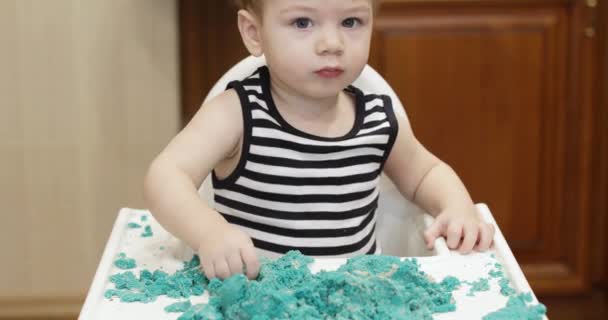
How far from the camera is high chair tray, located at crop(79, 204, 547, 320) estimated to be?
84 centimetres

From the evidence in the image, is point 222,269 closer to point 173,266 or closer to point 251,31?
point 173,266

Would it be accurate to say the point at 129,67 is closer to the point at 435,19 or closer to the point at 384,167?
the point at 435,19

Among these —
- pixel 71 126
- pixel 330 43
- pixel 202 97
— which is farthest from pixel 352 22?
pixel 71 126

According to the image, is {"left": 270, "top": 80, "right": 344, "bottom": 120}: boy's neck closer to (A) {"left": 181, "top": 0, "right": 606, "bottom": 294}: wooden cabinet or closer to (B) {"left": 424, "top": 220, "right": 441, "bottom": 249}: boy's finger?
(B) {"left": 424, "top": 220, "right": 441, "bottom": 249}: boy's finger

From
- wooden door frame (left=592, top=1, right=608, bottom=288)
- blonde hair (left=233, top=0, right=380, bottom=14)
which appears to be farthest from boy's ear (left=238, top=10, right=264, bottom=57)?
wooden door frame (left=592, top=1, right=608, bottom=288)

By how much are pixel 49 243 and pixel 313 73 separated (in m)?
1.13

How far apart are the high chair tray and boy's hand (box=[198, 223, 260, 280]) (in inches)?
1.2

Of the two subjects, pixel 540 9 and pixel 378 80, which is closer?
pixel 378 80

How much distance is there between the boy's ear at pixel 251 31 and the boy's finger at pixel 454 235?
330 millimetres

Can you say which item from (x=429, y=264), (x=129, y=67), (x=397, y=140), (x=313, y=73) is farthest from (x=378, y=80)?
(x=129, y=67)

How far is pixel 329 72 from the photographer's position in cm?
110

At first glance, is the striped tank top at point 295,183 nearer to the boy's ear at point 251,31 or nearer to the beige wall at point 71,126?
the boy's ear at point 251,31

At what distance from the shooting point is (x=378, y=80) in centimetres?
133

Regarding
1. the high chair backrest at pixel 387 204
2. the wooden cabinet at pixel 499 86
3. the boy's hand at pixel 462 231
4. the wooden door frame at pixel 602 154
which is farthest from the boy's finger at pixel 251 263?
the wooden door frame at pixel 602 154
